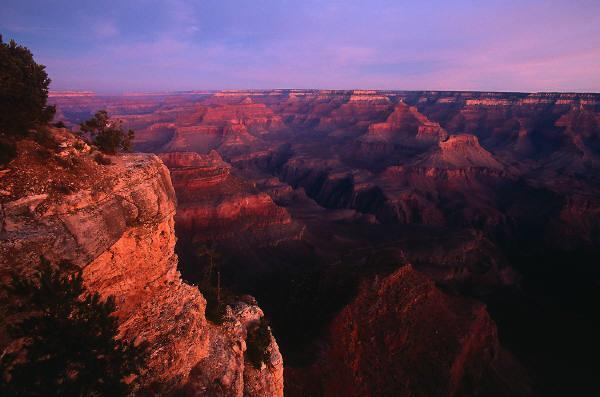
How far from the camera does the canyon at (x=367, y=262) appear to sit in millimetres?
A: 13484

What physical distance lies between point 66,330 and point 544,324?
4928 cm

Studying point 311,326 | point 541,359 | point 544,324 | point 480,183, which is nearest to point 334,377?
point 311,326

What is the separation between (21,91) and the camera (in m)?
11.4

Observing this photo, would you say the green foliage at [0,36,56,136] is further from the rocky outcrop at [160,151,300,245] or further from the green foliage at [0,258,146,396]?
the rocky outcrop at [160,151,300,245]

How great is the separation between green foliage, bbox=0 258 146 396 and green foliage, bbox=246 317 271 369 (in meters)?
9.13

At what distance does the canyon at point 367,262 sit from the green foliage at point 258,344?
56 centimetres

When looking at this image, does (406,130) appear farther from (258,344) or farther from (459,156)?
(258,344)

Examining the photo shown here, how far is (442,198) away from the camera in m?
87.7

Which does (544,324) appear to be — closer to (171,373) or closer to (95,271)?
(171,373)

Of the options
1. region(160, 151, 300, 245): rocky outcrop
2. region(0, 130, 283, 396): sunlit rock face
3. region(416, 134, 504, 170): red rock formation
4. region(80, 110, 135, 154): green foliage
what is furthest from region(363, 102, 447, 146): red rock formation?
region(80, 110, 135, 154): green foliage

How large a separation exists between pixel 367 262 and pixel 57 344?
93.4 feet

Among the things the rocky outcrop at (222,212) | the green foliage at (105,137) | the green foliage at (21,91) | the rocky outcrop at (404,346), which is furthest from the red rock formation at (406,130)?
the green foliage at (21,91)

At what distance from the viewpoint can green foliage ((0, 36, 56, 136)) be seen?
10.9m

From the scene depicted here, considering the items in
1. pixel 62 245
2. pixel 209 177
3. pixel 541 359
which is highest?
pixel 62 245
